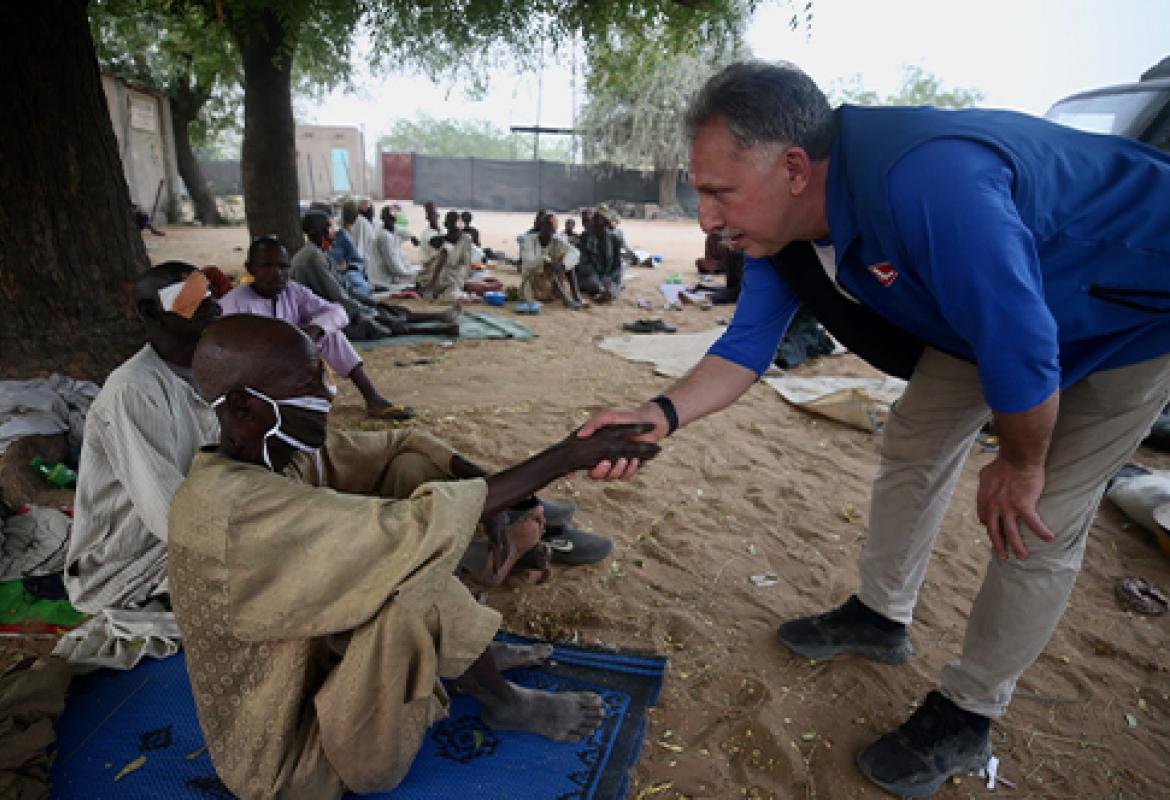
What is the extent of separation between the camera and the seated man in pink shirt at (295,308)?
185 inches

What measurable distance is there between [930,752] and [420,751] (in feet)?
5.17

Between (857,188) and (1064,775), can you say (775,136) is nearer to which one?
(857,188)

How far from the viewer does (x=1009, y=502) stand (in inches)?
64.6

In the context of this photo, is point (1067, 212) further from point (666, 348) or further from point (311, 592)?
point (666, 348)

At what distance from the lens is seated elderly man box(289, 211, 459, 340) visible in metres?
6.73

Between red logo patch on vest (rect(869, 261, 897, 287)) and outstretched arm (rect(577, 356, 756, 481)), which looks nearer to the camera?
red logo patch on vest (rect(869, 261, 897, 287))

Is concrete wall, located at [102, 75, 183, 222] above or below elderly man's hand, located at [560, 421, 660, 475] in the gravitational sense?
above

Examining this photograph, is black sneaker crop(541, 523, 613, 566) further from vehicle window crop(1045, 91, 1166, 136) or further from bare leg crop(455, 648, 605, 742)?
vehicle window crop(1045, 91, 1166, 136)

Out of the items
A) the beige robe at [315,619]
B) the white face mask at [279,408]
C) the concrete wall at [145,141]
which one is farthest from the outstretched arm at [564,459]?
the concrete wall at [145,141]

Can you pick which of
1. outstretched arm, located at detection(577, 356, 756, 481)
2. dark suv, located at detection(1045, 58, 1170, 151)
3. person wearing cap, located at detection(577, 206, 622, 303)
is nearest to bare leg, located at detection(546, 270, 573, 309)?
person wearing cap, located at detection(577, 206, 622, 303)

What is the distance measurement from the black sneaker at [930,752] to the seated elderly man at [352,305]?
6.05 meters

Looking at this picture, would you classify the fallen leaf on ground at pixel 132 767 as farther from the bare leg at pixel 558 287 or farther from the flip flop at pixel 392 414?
the bare leg at pixel 558 287

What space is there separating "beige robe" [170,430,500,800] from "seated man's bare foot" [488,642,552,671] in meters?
0.55

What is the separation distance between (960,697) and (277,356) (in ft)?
7.24
